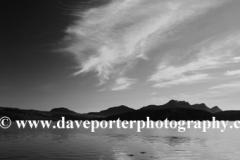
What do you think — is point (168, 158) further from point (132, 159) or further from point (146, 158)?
point (132, 159)

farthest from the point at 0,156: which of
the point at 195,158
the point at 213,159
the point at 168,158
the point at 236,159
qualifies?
the point at 236,159

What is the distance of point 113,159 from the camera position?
52.1 metres

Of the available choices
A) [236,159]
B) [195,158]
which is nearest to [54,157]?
[195,158]

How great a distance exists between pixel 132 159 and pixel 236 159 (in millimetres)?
22054

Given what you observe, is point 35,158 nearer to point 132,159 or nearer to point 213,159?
point 132,159

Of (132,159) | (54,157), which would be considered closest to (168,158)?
(132,159)

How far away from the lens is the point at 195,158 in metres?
55.4

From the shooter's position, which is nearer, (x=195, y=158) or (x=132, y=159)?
(x=132, y=159)

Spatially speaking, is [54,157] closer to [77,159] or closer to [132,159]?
[77,159]

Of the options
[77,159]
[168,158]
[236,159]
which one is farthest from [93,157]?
[236,159]

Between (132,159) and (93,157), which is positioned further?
(93,157)

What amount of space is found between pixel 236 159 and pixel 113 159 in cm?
2572

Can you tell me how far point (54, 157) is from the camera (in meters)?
53.9

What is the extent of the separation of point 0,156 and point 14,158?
15.2 feet
